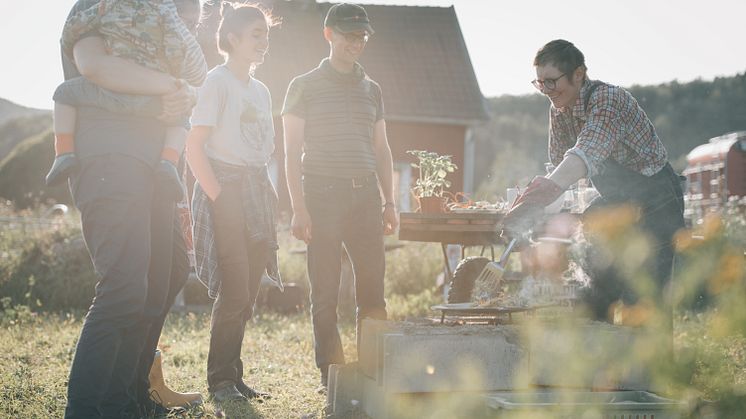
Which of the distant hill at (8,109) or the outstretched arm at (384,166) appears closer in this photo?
the distant hill at (8,109)

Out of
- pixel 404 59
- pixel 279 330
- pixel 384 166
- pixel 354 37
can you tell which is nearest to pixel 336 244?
pixel 384 166

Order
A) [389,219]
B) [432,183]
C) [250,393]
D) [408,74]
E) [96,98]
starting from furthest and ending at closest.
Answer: [408,74], [432,183], [389,219], [250,393], [96,98]

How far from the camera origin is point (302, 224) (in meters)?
4.83

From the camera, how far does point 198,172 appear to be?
173 inches

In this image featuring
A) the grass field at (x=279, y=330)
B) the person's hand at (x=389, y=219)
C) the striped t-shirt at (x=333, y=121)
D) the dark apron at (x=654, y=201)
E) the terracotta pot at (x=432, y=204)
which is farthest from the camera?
the terracotta pot at (x=432, y=204)

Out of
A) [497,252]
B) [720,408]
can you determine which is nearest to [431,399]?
[720,408]

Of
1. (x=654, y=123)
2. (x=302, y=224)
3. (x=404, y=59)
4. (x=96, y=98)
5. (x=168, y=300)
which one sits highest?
(x=654, y=123)

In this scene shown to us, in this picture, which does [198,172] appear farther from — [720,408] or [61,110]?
[720,408]

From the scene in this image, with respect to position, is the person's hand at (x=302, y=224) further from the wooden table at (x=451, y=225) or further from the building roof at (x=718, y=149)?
the building roof at (x=718, y=149)

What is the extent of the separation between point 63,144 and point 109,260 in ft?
1.54

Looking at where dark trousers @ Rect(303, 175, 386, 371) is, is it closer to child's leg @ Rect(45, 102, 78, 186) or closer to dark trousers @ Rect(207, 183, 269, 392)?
dark trousers @ Rect(207, 183, 269, 392)

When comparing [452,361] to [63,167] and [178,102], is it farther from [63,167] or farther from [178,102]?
[63,167]

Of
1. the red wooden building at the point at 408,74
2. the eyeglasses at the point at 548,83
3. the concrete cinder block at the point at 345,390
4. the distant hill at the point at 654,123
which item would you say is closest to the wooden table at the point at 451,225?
the eyeglasses at the point at 548,83

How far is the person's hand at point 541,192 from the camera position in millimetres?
3734
